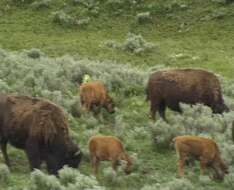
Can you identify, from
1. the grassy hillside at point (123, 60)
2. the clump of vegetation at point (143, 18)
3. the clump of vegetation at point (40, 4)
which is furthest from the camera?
the clump of vegetation at point (40, 4)

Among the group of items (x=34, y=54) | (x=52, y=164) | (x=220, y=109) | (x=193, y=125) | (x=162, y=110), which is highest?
(x=52, y=164)

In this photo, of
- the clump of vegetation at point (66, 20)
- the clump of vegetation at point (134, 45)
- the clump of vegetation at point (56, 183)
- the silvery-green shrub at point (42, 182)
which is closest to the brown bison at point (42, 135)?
the clump of vegetation at point (56, 183)

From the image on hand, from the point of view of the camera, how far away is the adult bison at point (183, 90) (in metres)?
14.9

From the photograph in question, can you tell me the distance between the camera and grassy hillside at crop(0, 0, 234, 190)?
12.2m

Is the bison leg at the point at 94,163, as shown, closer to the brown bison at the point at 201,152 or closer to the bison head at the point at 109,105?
the brown bison at the point at 201,152

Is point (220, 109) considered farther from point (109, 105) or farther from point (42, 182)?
point (42, 182)

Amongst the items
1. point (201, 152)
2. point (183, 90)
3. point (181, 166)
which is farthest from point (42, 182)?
point (183, 90)

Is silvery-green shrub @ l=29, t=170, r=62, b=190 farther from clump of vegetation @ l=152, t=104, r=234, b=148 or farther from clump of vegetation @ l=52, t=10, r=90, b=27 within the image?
clump of vegetation @ l=52, t=10, r=90, b=27

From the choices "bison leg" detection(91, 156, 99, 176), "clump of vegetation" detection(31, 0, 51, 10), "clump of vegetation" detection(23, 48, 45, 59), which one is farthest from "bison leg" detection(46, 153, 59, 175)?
"clump of vegetation" detection(31, 0, 51, 10)

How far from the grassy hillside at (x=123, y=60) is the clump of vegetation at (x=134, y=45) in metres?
0.04

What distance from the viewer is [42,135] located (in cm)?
1091

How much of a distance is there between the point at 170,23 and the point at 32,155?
21123 millimetres

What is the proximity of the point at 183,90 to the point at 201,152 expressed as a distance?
13.0 feet

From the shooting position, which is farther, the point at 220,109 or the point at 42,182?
the point at 220,109
